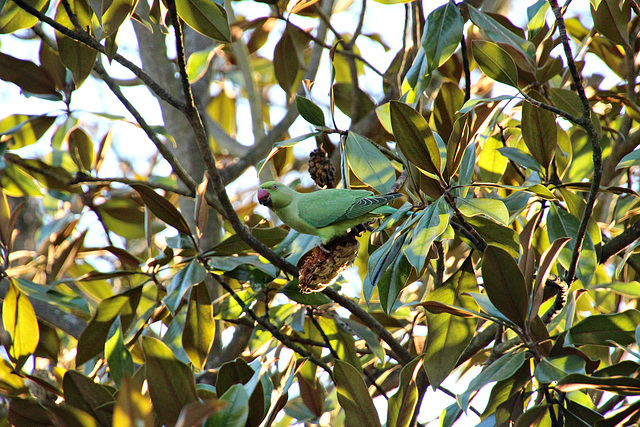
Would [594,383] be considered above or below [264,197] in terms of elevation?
below

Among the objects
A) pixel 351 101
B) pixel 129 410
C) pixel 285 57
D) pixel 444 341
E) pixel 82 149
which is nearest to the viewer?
pixel 129 410

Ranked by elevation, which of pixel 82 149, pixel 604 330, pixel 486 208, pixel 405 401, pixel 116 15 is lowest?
pixel 405 401

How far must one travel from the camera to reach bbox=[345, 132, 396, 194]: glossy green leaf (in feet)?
5.69

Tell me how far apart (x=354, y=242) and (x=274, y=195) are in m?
0.43

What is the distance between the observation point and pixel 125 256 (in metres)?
2.15

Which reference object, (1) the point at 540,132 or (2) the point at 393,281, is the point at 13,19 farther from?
(1) the point at 540,132

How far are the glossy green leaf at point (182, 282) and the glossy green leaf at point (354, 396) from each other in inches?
21.9

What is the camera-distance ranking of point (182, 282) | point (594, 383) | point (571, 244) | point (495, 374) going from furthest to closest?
point (182, 282), point (571, 244), point (495, 374), point (594, 383)

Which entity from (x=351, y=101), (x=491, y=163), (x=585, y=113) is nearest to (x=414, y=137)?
(x=585, y=113)

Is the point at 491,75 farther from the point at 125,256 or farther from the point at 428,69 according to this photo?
the point at 125,256

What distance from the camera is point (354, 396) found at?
5.06 feet

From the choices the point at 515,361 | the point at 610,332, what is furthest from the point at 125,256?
the point at 610,332

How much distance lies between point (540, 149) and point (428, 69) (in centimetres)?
49

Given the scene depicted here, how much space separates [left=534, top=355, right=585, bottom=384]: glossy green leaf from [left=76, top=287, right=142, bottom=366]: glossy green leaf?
1.45 m
